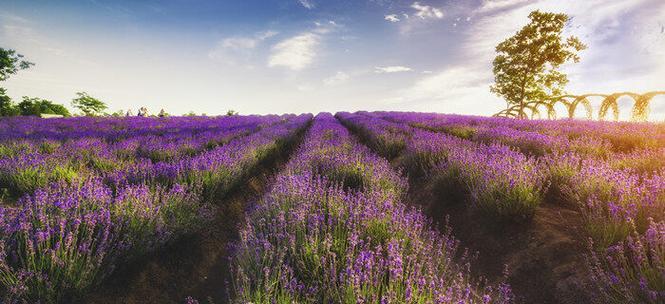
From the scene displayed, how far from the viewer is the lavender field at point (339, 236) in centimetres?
181

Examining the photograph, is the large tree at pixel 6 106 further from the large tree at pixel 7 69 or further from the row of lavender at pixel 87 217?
the row of lavender at pixel 87 217

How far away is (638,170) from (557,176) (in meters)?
0.76

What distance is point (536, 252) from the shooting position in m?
2.74

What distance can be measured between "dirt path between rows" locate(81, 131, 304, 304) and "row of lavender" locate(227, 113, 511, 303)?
0.29 meters

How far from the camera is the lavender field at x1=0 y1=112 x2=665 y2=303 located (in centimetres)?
181

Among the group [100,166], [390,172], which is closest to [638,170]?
[390,172]

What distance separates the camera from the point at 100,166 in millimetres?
4992

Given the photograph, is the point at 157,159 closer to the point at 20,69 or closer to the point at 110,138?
the point at 110,138

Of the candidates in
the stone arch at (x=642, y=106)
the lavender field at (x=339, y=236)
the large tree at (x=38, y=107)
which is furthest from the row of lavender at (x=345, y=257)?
the large tree at (x=38, y=107)

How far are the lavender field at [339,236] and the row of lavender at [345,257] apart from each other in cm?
2

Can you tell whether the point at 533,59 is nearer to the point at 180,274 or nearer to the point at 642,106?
the point at 642,106

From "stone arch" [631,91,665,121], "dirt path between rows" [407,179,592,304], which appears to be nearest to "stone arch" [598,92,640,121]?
"stone arch" [631,91,665,121]

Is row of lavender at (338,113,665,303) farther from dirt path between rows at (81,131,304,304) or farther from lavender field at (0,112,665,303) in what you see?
dirt path between rows at (81,131,304,304)

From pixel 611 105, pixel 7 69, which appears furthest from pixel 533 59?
pixel 7 69
